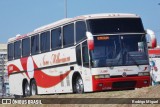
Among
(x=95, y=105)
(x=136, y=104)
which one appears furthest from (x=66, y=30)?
(x=136, y=104)

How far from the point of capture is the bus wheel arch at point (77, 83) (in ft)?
65.8

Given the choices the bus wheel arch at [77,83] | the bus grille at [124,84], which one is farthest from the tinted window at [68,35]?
the bus grille at [124,84]

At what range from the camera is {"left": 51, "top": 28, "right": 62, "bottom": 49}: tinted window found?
874 inches

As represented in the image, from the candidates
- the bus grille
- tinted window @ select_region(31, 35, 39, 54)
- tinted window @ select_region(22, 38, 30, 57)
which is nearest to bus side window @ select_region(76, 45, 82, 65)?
the bus grille

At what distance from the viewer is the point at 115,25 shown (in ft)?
64.6

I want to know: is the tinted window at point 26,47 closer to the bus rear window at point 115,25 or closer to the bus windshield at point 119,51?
the bus rear window at point 115,25

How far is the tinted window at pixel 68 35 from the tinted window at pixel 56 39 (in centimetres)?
58

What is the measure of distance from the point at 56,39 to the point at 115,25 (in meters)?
3.87

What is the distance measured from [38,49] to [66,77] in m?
3.82

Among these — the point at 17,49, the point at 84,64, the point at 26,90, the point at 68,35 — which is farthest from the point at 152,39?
the point at 17,49

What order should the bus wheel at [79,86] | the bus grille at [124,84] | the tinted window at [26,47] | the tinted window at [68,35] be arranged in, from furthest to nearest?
1. the tinted window at [26,47]
2. the tinted window at [68,35]
3. the bus wheel at [79,86]
4. the bus grille at [124,84]

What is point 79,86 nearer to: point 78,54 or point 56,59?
point 78,54

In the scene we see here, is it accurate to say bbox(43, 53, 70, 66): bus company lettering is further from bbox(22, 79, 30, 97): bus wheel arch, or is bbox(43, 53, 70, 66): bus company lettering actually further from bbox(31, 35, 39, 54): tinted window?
bbox(22, 79, 30, 97): bus wheel arch

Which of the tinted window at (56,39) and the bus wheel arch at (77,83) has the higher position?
the tinted window at (56,39)
